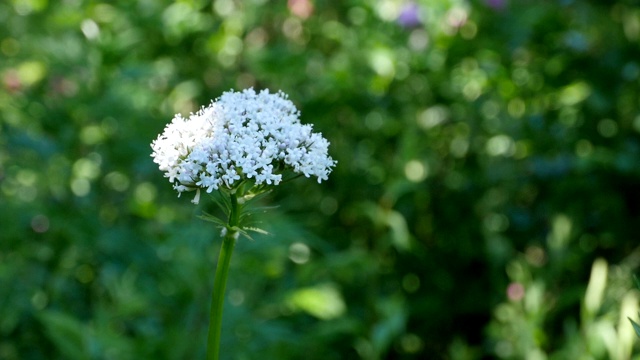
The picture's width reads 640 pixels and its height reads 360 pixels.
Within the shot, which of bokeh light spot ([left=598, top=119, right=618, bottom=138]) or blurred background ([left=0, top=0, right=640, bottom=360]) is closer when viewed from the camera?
blurred background ([left=0, top=0, right=640, bottom=360])

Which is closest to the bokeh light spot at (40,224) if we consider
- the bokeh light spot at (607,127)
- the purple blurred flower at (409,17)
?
the purple blurred flower at (409,17)

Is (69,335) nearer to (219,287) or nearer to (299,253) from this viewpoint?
(299,253)

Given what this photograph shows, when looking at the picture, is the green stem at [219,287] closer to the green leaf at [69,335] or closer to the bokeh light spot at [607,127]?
the green leaf at [69,335]

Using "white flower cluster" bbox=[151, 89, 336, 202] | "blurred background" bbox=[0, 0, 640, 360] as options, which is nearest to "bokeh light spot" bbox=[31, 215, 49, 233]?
"blurred background" bbox=[0, 0, 640, 360]

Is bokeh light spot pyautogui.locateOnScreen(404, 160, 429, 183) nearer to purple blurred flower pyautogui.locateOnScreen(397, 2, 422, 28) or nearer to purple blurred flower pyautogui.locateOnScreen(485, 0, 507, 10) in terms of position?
purple blurred flower pyautogui.locateOnScreen(397, 2, 422, 28)

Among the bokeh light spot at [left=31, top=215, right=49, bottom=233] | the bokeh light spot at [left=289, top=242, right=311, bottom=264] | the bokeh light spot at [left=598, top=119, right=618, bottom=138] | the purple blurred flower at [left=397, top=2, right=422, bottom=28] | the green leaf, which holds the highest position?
the purple blurred flower at [left=397, top=2, right=422, bottom=28]

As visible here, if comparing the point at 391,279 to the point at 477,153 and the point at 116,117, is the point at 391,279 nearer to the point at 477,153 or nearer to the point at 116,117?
the point at 477,153

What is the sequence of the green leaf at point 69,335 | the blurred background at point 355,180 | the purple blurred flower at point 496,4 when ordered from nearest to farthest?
the green leaf at point 69,335, the blurred background at point 355,180, the purple blurred flower at point 496,4
